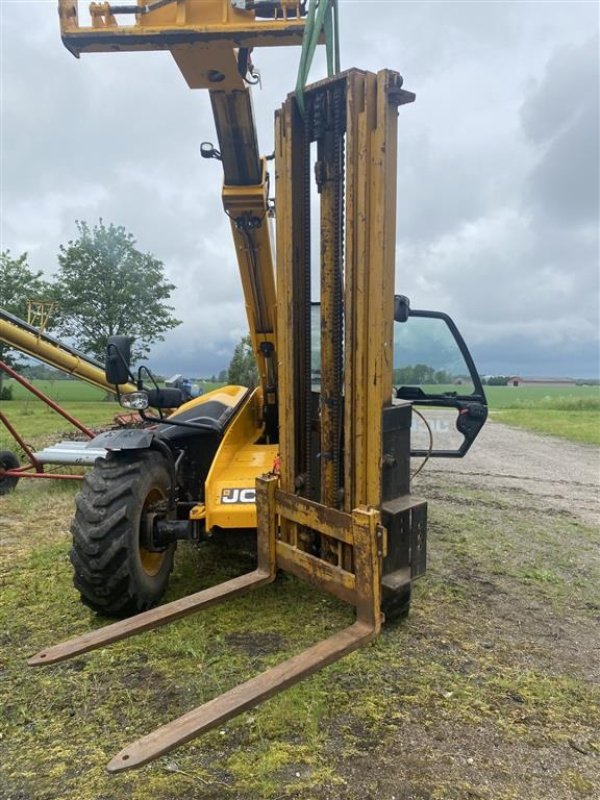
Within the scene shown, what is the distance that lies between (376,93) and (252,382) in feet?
12.6

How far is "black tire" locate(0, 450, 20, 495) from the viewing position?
7.78 metres

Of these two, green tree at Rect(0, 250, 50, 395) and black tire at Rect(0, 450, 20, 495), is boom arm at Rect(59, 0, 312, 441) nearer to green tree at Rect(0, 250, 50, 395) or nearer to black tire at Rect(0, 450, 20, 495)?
black tire at Rect(0, 450, 20, 495)

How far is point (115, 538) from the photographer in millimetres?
3568

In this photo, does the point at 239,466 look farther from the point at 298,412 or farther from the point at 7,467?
the point at 7,467

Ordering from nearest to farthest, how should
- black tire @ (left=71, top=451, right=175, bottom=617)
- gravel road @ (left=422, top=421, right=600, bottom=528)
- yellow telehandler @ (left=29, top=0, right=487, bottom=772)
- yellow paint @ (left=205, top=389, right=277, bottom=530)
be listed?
1. yellow telehandler @ (left=29, top=0, right=487, bottom=772)
2. black tire @ (left=71, top=451, right=175, bottom=617)
3. yellow paint @ (left=205, top=389, right=277, bottom=530)
4. gravel road @ (left=422, top=421, right=600, bottom=528)

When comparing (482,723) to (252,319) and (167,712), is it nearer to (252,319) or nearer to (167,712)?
(167,712)

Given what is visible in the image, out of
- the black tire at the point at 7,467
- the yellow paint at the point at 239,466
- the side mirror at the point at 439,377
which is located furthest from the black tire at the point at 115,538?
the black tire at the point at 7,467

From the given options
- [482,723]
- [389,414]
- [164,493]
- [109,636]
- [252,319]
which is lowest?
[482,723]

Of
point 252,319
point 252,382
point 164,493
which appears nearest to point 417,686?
point 164,493

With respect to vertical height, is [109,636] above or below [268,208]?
below

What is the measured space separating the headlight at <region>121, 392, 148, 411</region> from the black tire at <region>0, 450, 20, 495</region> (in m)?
4.67

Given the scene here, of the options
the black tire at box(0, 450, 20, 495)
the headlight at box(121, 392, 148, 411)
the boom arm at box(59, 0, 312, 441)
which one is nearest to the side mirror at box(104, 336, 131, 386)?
the headlight at box(121, 392, 148, 411)

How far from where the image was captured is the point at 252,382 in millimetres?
6172

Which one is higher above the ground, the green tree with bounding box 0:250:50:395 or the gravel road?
the green tree with bounding box 0:250:50:395
